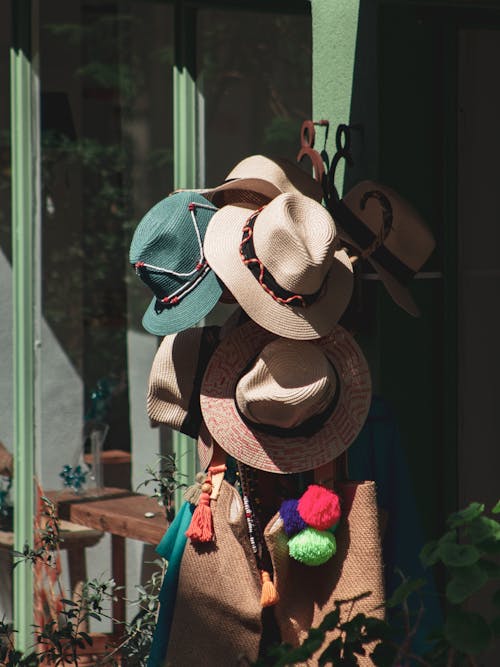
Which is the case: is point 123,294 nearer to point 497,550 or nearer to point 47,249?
point 47,249

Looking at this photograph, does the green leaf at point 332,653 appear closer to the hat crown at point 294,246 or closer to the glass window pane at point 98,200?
the hat crown at point 294,246

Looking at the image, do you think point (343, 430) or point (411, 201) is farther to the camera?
point (411, 201)

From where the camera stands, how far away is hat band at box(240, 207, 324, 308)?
9.53 ft

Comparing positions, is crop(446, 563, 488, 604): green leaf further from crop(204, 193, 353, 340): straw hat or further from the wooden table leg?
the wooden table leg

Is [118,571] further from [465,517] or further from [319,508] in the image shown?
[465,517]

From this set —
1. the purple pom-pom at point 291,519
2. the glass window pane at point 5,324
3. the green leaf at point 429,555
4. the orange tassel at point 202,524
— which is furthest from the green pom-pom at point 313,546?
the glass window pane at point 5,324

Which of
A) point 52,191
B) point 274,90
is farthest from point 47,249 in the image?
point 274,90

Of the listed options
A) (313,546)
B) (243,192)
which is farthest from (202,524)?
(243,192)

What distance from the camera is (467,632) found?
Result: 2.24 m

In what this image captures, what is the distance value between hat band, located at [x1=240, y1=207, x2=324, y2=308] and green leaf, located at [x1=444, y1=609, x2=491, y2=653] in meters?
0.88

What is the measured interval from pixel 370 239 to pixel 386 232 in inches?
1.7

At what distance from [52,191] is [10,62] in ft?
1.85

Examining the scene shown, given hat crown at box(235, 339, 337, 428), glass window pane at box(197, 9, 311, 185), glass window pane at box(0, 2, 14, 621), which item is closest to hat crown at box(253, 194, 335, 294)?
hat crown at box(235, 339, 337, 428)

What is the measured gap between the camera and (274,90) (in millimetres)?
4879
